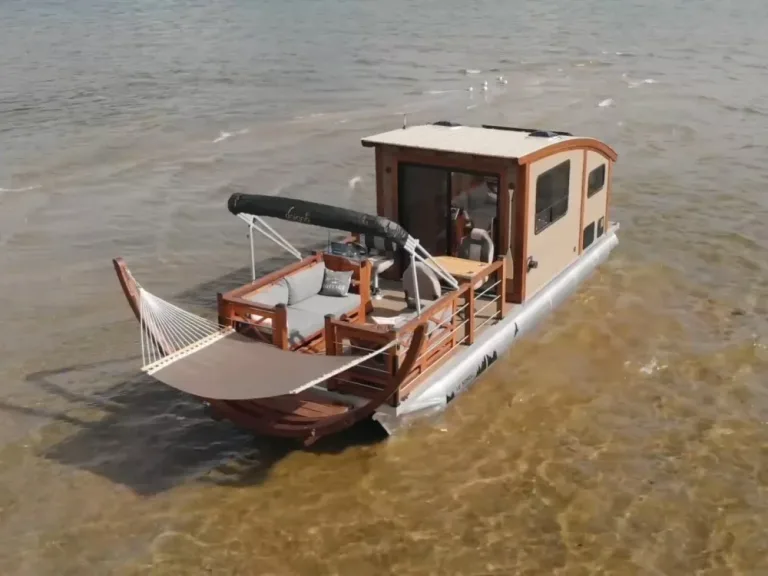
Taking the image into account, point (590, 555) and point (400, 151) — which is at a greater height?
point (400, 151)

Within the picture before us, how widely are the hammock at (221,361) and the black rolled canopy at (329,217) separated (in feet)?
4.35

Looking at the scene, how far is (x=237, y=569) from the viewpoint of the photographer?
390 inches

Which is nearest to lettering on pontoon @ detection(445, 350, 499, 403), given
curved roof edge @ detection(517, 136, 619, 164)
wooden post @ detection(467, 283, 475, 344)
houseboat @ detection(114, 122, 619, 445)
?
houseboat @ detection(114, 122, 619, 445)

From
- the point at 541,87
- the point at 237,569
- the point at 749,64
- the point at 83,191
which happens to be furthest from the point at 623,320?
the point at 749,64

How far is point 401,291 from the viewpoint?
47.4 feet

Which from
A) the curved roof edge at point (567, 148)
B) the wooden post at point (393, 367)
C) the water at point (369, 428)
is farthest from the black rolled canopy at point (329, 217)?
the curved roof edge at point (567, 148)

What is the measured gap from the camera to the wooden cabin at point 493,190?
1358 centimetres

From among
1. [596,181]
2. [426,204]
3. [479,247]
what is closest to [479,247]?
[479,247]

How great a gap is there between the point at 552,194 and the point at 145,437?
7126 mm

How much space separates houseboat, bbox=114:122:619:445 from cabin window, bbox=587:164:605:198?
43 mm

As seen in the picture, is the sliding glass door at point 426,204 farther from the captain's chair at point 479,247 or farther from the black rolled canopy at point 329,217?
the black rolled canopy at point 329,217

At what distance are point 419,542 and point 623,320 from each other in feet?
22.5

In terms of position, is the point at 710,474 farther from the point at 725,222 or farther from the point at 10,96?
the point at 10,96

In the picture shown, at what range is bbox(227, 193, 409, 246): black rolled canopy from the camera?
1092 centimetres
